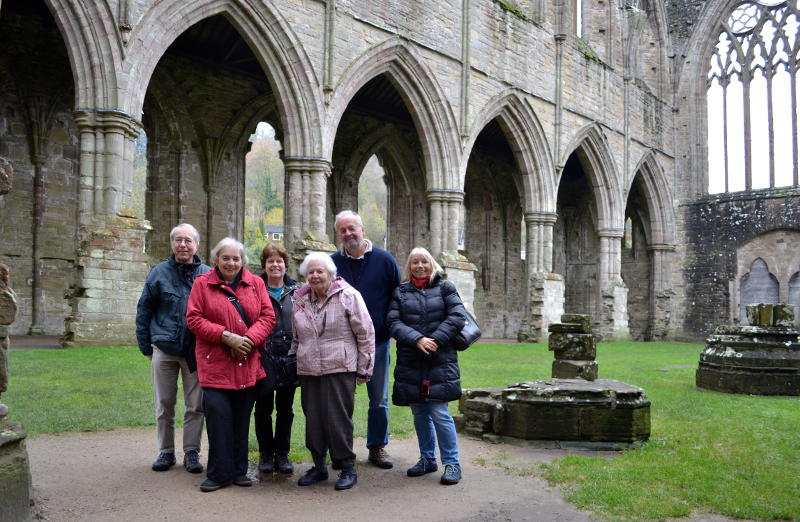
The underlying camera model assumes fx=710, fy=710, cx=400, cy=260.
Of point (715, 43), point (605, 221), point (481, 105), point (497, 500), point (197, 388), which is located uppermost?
point (715, 43)

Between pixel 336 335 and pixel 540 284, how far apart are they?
15487 mm

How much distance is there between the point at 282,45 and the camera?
13.0 meters

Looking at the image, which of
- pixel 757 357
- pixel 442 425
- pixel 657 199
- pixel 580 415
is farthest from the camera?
pixel 657 199

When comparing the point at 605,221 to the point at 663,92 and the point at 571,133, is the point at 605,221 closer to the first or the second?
the point at 571,133

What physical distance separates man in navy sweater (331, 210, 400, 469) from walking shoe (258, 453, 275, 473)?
0.65 metres

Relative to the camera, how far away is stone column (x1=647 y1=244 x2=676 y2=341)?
24.4 meters

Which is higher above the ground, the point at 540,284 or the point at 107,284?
the point at 540,284

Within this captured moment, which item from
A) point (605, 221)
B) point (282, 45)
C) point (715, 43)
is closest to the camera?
point (282, 45)

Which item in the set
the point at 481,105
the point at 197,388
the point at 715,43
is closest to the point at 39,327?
the point at 481,105

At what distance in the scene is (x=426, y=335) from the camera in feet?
14.1

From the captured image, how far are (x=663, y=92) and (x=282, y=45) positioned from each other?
53.0 feet

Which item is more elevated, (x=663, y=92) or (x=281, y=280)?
(x=663, y=92)

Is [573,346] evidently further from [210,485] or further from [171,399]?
[210,485]

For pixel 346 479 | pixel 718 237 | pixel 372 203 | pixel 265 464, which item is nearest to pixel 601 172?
pixel 718 237
